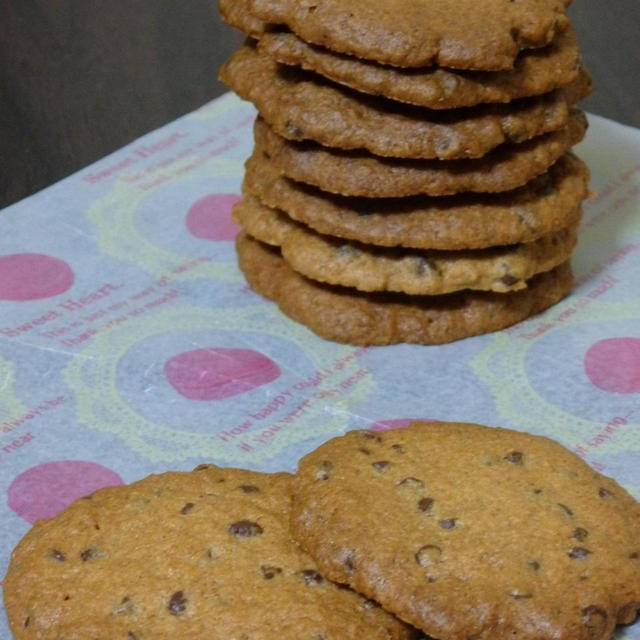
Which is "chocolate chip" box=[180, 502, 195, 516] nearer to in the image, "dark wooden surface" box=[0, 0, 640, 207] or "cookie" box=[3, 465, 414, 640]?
"cookie" box=[3, 465, 414, 640]

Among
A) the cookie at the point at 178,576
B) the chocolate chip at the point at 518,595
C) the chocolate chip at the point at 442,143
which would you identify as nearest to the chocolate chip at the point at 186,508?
the cookie at the point at 178,576

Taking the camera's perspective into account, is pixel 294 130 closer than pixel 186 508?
No

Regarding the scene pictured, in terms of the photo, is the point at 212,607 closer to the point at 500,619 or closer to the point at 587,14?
the point at 500,619

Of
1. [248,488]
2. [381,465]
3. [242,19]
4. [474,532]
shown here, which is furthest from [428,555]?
[242,19]

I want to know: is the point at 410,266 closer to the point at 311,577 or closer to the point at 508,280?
the point at 508,280

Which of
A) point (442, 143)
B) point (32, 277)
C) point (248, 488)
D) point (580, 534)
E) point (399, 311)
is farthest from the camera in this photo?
point (32, 277)

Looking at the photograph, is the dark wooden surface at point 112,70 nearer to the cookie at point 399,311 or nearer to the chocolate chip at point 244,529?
the cookie at point 399,311
